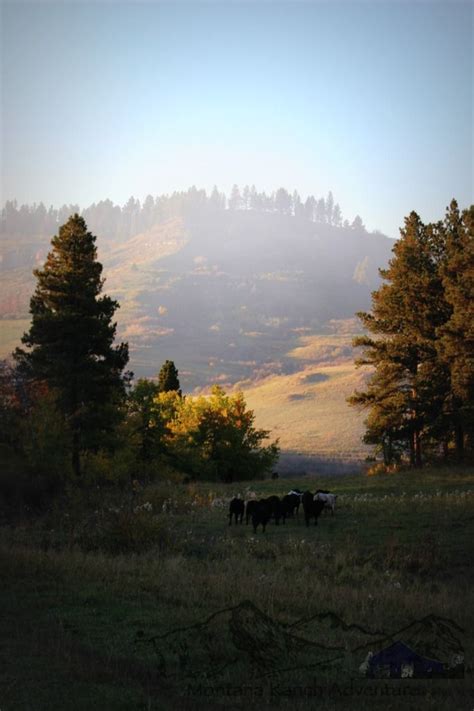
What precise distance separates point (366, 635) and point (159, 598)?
13.7ft

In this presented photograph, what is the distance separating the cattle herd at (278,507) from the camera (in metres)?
22.3

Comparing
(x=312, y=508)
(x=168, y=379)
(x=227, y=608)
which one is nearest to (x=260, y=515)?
(x=312, y=508)

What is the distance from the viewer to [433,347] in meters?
39.3

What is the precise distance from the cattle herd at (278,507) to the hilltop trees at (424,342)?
15232 millimetres

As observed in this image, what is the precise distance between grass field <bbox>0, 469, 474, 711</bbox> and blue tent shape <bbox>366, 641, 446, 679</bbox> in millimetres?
117

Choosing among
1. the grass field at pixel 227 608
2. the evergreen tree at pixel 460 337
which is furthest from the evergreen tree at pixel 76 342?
the evergreen tree at pixel 460 337

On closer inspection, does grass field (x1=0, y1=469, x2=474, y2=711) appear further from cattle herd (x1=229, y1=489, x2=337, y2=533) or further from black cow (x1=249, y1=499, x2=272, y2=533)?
cattle herd (x1=229, y1=489, x2=337, y2=533)

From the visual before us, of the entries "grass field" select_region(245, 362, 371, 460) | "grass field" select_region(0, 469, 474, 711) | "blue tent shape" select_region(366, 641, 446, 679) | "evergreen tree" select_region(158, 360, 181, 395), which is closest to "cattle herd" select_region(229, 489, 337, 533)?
"grass field" select_region(0, 469, 474, 711)

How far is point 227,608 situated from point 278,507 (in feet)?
45.3

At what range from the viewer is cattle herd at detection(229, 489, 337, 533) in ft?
73.1

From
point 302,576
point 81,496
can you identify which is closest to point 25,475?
point 81,496

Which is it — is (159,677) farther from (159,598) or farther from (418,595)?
(418,595)

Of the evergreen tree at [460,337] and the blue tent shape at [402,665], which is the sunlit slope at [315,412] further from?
the blue tent shape at [402,665]

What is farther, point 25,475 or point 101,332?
point 101,332
